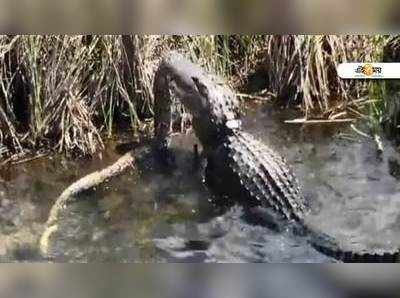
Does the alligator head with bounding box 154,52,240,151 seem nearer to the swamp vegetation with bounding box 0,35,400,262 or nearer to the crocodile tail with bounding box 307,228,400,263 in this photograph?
the swamp vegetation with bounding box 0,35,400,262

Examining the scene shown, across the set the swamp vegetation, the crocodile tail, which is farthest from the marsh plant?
the crocodile tail

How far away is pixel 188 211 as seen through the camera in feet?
6.35

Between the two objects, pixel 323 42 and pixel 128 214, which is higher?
pixel 323 42

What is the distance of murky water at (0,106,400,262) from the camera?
1917 millimetres

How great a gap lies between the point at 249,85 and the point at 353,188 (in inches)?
15.9

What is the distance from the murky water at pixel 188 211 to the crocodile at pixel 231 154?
0.09 ft

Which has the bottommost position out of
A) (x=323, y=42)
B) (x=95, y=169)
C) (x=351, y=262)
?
(x=351, y=262)

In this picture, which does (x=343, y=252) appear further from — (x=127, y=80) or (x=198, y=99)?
(x=127, y=80)

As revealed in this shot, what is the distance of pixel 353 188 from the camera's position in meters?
1.92

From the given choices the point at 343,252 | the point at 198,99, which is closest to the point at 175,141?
the point at 198,99

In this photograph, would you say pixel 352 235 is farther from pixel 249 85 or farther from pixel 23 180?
pixel 23 180

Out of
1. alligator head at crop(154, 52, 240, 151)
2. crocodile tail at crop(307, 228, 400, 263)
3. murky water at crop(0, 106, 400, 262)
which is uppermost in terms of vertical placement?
alligator head at crop(154, 52, 240, 151)

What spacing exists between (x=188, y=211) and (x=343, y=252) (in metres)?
0.45
